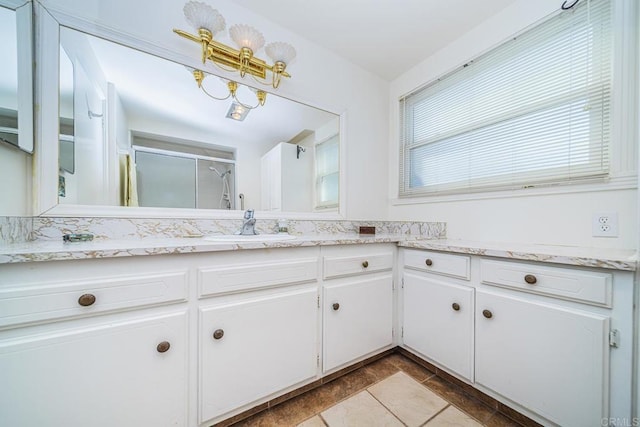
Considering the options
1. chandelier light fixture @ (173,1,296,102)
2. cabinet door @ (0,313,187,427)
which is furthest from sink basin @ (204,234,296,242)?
chandelier light fixture @ (173,1,296,102)

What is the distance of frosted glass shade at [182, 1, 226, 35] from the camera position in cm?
117

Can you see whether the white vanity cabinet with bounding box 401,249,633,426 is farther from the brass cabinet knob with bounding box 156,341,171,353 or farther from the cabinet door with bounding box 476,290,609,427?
the brass cabinet knob with bounding box 156,341,171,353

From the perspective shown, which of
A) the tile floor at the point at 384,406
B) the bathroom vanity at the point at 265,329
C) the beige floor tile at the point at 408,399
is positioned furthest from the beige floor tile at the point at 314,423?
the beige floor tile at the point at 408,399

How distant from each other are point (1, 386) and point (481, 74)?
2701 mm

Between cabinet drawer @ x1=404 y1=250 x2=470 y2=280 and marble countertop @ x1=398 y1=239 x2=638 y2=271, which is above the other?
marble countertop @ x1=398 y1=239 x2=638 y2=271

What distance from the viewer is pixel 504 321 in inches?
42.4

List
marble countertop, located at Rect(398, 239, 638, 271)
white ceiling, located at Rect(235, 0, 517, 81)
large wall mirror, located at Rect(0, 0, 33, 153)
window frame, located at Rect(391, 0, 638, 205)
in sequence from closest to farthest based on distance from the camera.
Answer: marble countertop, located at Rect(398, 239, 638, 271), large wall mirror, located at Rect(0, 0, 33, 153), window frame, located at Rect(391, 0, 638, 205), white ceiling, located at Rect(235, 0, 517, 81)

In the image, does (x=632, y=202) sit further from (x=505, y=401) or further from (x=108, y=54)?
(x=108, y=54)

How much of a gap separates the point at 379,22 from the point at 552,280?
178 cm

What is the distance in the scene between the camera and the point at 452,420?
1.08m

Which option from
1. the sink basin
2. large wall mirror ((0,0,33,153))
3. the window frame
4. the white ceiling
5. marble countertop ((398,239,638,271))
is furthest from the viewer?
the white ceiling

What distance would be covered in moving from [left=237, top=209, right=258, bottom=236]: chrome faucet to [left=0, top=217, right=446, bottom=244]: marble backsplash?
9cm

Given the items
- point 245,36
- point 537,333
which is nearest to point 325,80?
point 245,36

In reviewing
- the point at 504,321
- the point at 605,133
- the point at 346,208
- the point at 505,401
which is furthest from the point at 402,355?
the point at 605,133
